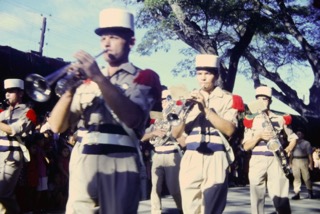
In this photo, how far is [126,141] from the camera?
3.07 m

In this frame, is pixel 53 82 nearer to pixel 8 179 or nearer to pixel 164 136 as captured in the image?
pixel 8 179

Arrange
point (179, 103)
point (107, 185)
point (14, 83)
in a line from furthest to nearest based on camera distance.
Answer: point (14, 83) → point (179, 103) → point (107, 185)

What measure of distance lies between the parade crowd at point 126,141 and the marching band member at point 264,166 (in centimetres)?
2

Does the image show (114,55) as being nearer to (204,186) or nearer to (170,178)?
(204,186)

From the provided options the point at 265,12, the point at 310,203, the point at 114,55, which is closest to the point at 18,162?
the point at 114,55

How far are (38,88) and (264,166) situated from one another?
4.92 m

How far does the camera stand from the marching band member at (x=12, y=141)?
23.3 ft

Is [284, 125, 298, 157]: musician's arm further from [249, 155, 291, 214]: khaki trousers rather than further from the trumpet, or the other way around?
the trumpet

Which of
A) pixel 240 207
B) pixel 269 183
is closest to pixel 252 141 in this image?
pixel 269 183

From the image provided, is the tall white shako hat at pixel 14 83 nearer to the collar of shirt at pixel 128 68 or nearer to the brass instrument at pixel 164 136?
the brass instrument at pixel 164 136

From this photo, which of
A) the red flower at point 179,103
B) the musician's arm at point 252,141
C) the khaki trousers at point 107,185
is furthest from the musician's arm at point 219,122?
the musician's arm at point 252,141

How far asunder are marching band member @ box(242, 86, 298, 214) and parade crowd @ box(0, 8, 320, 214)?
16mm

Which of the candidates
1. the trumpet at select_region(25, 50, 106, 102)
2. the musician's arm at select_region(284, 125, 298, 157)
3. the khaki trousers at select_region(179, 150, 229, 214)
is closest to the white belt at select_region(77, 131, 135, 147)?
the trumpet at select_region(25, 50, 106, 102)

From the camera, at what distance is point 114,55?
3.26 metres
